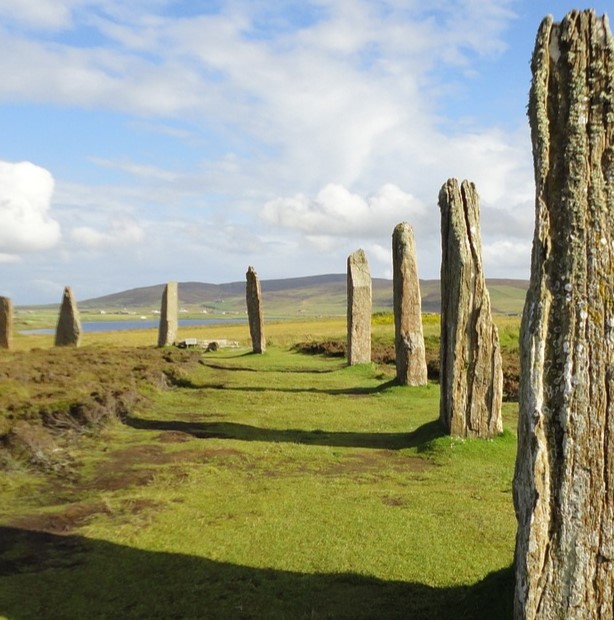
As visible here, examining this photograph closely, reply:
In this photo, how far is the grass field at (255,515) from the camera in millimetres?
7082

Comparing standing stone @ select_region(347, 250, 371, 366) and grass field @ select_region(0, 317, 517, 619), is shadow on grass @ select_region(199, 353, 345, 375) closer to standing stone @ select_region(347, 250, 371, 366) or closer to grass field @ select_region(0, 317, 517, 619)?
standing stone @ select_region(347, 250, 371, 366)

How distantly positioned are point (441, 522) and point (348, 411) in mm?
8648

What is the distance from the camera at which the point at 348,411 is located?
17828 mm

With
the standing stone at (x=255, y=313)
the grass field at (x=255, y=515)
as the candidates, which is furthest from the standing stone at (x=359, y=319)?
the grass field at (x=255, y=515)

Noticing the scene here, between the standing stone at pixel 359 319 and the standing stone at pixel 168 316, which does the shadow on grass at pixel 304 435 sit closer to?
the standing stone at pixel 359 319

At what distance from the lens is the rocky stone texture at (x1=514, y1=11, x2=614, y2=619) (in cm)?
529

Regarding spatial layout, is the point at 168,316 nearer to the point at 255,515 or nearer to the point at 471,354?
the point at 471,354

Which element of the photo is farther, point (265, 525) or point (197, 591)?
point (265, 525)

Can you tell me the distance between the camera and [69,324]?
107ft

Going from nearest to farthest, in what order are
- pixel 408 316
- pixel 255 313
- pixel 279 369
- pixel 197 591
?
pixel 197 591 < pixel 408 316 < pixel 279 369 < pixel 255 313

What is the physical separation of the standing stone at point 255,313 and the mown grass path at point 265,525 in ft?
55.5

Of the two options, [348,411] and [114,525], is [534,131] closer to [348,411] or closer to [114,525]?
[114,525]

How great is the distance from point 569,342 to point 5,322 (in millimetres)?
29829

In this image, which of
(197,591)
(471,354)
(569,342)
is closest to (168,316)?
(471,354)
